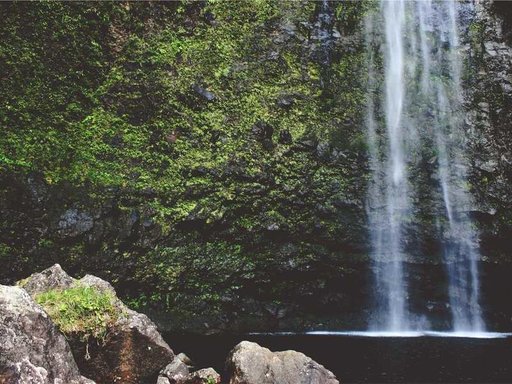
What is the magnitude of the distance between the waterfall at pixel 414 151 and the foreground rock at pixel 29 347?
846cm

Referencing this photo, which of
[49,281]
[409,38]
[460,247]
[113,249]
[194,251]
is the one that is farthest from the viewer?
[409,38]

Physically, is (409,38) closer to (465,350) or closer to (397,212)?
(397,212)

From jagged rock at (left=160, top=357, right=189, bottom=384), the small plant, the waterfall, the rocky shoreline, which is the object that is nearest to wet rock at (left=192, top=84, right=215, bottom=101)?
the waterfall

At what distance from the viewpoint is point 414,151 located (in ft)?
39.1

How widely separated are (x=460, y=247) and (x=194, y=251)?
20.7 ft

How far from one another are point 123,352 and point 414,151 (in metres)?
9.03

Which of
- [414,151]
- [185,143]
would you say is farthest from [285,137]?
[414,151]

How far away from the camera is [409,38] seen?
12.7 meters

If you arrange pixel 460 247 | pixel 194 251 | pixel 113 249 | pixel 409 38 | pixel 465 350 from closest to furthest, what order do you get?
pixel 465 350 < pixel 113 249 < pixel 194 251 < pixel 460 247 < pixel 409 38

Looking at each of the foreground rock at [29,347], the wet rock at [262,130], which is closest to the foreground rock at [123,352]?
the foreground rock at [29,347]

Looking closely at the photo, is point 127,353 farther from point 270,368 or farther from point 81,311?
point 270,368

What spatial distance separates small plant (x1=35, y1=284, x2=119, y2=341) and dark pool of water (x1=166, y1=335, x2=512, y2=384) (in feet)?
6.49

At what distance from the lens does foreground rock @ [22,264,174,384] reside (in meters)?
5.08

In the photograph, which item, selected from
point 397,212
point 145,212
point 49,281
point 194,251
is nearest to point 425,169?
point 397,212
